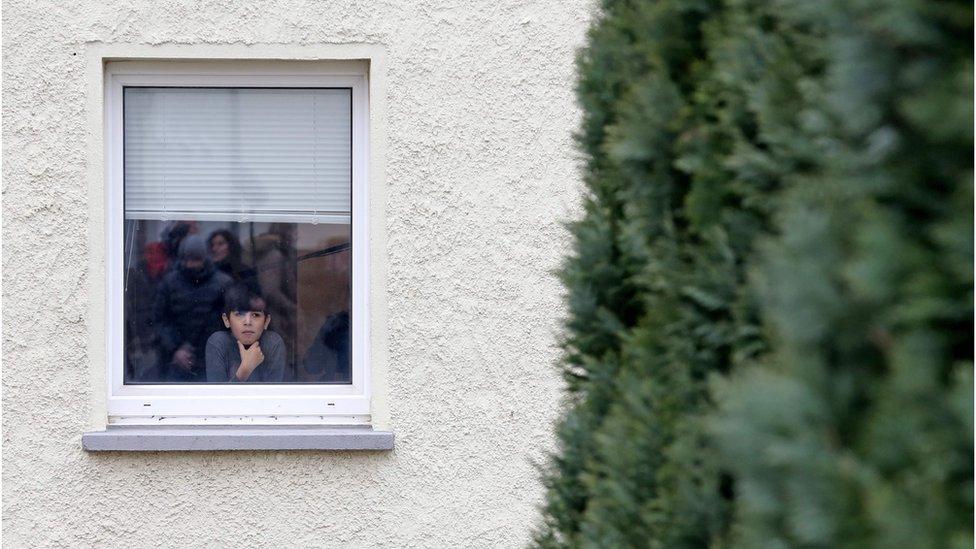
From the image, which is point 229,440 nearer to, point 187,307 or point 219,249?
point 187,307

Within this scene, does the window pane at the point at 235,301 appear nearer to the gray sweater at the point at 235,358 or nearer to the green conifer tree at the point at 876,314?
the gray sweater at the point at 235,358

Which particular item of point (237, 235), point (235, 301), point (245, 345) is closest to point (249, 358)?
point (245, 345)

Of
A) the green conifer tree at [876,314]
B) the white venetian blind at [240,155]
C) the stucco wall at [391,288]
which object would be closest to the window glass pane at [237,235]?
the white venetian blind at [240,155]

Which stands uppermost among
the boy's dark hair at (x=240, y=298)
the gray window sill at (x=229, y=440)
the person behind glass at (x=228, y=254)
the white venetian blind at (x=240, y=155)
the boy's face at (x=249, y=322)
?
the white venetian blind at (x=240, y=155)

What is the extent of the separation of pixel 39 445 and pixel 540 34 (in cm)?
271

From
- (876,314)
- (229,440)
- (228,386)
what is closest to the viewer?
(876,314)

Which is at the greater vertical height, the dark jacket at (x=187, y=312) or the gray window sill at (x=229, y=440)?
the dark jacket at (x=187, y=312)

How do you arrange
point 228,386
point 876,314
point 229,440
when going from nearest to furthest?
point 876,314 → point 229,440 → point 228,386

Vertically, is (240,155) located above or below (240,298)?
above

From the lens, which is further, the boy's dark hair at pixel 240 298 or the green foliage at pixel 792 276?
the boy's dark hair at pixel 240 298

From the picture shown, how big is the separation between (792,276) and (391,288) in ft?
11.7

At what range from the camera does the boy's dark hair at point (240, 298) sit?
4.81m

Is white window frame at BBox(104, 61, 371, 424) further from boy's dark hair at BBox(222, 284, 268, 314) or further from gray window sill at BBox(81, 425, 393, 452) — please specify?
boy's dark hair at BBox(222, 284, 268, 314)

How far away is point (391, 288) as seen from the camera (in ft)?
14.9
